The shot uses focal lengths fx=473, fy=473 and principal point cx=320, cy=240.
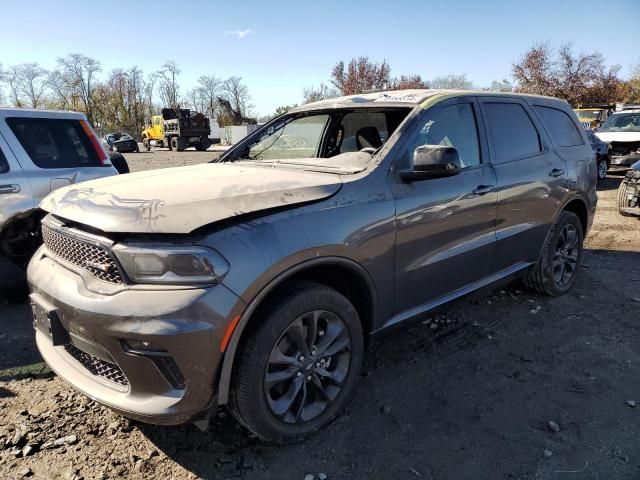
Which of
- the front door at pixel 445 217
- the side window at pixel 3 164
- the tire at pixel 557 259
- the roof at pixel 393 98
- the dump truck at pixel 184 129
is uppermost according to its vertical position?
the dump truck at pixel 184 129

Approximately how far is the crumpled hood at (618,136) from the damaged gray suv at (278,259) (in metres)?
11.7

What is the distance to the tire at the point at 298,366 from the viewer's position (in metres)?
2.25

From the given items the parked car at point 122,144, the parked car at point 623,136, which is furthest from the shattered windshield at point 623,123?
the parked car at point 122,144

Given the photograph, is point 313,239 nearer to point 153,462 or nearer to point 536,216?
point 153,462

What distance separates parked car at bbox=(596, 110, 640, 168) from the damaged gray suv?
11.7m

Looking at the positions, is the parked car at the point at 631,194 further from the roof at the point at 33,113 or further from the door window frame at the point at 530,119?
the roof at the point at 33,113

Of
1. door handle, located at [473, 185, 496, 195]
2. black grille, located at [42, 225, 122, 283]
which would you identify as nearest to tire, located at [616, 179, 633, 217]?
door handle, located at [473, 185, 496, 195]

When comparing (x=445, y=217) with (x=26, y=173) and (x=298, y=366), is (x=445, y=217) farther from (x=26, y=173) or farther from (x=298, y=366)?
(x=26, y=173)

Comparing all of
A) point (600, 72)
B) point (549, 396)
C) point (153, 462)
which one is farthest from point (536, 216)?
point (600, 72)

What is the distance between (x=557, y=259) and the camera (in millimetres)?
4559

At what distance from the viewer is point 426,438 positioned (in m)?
2.60

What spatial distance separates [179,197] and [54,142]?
3.16 m

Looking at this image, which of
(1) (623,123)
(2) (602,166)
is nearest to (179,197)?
(2) (602,166)

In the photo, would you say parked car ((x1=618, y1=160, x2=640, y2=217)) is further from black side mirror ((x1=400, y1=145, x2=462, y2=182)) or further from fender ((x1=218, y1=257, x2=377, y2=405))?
fender ((x1=218, y1=257, x2=377, y2=405))
